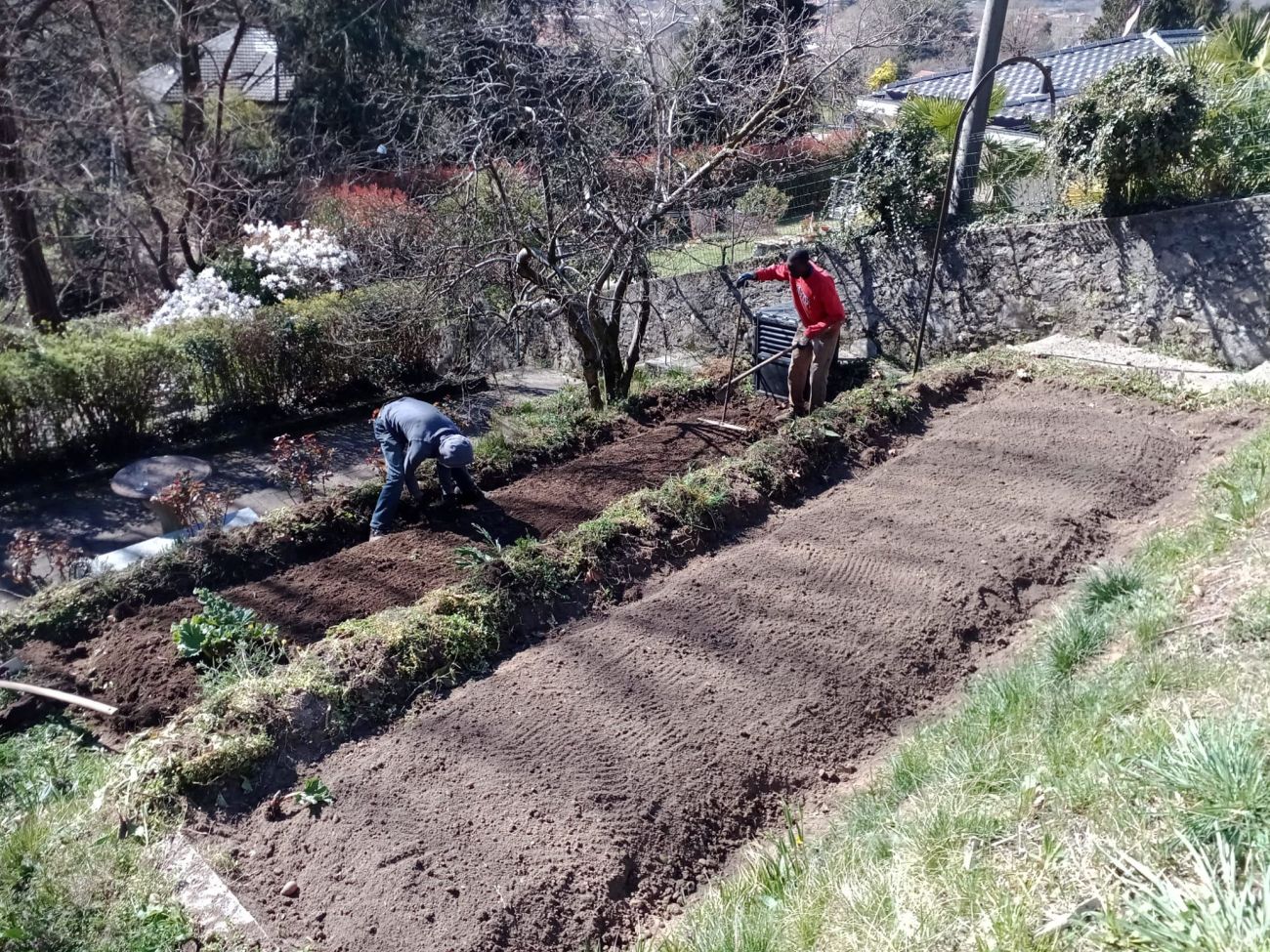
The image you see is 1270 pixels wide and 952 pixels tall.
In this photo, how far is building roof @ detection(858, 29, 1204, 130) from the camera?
17.0 m

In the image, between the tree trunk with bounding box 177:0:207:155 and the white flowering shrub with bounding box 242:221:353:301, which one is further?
the tree trunk with bounding box 177:0:207:155

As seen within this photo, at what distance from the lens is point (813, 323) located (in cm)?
830

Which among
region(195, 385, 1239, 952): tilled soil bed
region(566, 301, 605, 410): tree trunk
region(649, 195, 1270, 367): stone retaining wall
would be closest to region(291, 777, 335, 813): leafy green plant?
region(195, 385, 1239, 952): tilled soil bed

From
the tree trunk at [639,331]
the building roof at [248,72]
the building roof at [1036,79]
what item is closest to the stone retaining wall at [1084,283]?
the tree trunk at [639,331]

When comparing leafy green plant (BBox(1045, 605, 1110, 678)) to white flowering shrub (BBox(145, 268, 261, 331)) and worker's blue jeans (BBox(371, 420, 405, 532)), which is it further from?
white flowering shrub (BBox(145, 268, 261, 331))

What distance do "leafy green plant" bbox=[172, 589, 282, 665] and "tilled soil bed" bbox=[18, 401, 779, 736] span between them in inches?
5.0

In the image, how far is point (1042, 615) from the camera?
5176 millimetres

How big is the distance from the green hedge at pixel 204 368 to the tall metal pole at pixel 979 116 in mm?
6019

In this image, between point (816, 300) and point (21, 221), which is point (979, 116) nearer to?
point (816, 300)

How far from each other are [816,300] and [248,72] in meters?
21.6

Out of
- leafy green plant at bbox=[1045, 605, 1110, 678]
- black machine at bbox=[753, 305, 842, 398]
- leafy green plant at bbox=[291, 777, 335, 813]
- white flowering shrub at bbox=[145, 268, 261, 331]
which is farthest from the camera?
white flowering shrub at bbox=[145, 268, 261, 331]

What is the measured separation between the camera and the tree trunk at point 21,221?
42.1 feet

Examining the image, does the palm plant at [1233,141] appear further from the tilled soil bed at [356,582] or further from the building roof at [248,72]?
the building roof at [248,72]

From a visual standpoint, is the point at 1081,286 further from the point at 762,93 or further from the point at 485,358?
the point at 485,358
